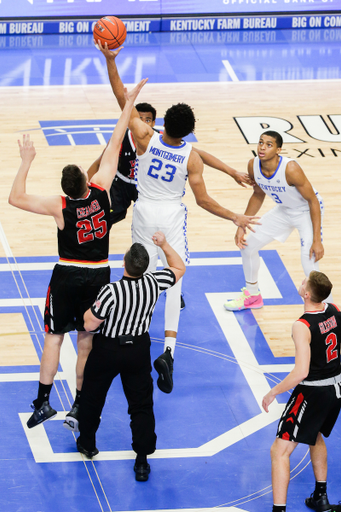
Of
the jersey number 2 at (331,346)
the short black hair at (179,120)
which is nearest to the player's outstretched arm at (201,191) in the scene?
the short black hair at (179,120)

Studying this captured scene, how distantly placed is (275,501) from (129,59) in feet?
40.1

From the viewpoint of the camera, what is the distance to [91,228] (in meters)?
→ 5.79

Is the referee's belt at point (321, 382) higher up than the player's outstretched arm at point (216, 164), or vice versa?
the player's outstretched arm at point (216, 164)

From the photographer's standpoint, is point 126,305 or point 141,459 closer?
point 126,305

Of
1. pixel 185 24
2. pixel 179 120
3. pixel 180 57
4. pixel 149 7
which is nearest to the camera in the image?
pixel 179 120

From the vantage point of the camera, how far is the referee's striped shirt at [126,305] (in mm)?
5336

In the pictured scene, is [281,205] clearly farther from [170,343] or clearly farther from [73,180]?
[73,180]

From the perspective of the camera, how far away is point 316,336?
516 centimetres

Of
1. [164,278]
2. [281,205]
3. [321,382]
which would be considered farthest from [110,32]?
[321,382]

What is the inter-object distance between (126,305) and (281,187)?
261 cm

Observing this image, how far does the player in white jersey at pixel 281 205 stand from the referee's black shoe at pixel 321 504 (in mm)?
2585

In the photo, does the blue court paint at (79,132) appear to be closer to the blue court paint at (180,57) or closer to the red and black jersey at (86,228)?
the blue court paint at (180,57)

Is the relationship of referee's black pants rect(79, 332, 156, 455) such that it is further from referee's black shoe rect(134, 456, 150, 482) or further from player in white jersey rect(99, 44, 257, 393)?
player in white jersey rect(99, 44, 257, 393)

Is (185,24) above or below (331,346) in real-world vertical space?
below
